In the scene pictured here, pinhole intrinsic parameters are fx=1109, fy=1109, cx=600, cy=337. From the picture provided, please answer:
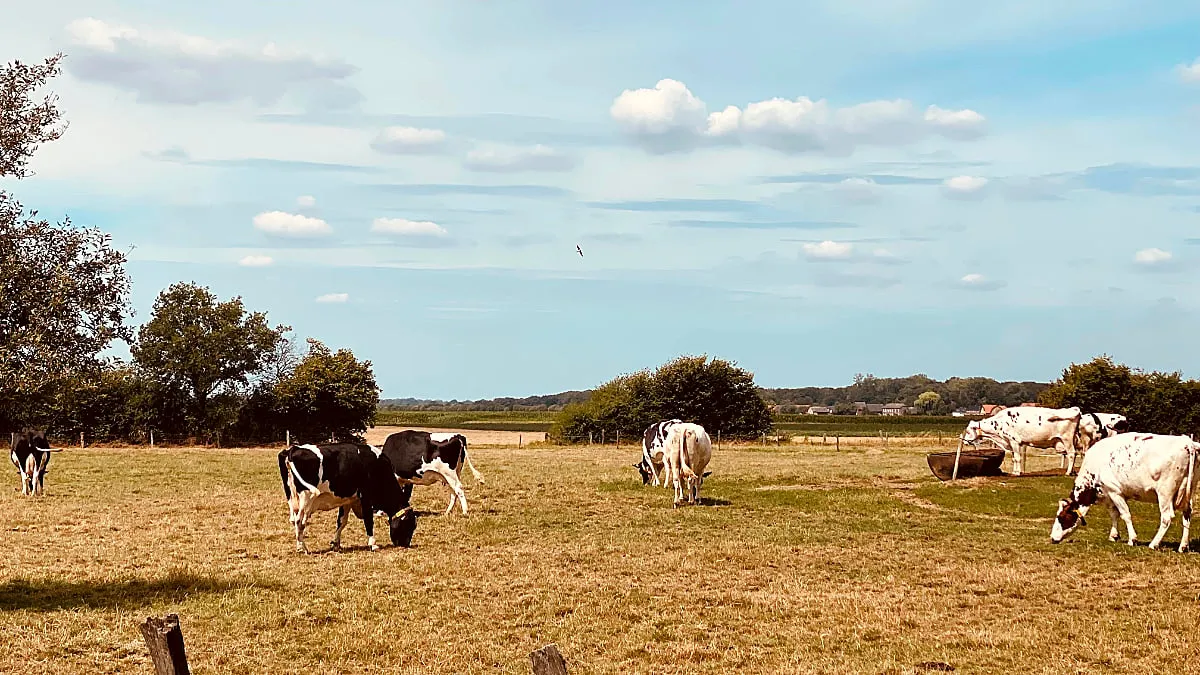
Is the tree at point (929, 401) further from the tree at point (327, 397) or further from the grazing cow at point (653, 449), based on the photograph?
the grazing cow at point (653, 449)

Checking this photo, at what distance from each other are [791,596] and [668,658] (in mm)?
3277

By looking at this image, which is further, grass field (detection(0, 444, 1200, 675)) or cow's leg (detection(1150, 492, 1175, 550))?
cow's leg (detection(1150, 492, 1175, 550))

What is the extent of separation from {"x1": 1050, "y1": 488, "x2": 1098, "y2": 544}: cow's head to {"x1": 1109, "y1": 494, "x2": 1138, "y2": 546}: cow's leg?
0.32 m

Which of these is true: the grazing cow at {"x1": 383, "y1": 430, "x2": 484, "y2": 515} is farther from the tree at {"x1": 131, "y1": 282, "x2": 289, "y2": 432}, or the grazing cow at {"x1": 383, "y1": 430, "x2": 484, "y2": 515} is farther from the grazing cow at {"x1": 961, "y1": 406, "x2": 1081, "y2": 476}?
the tree at {"x1": 131, "y1": 282, "x2": 289, "y2": 432}

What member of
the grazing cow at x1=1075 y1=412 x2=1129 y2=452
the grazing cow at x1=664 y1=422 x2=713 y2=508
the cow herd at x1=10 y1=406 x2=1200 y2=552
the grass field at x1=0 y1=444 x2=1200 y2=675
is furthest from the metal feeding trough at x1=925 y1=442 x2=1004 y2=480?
the cow herd at x1=10 y1=406 x2=1200 y2=552

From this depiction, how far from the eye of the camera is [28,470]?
24812 mm

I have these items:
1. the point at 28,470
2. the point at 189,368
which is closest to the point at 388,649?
the point at 28,470

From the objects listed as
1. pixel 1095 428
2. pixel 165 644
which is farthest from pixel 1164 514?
pixel 1095 428

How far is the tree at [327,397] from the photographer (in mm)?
58219

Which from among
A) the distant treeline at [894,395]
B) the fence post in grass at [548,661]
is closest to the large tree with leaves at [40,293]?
the fence post in grass at [548,661]

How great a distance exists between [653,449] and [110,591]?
584 inches

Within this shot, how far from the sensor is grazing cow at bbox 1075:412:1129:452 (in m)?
31.1

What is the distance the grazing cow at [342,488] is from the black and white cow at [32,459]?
1099 cm

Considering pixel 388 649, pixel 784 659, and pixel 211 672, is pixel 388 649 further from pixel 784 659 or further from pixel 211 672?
pixel 784 659
